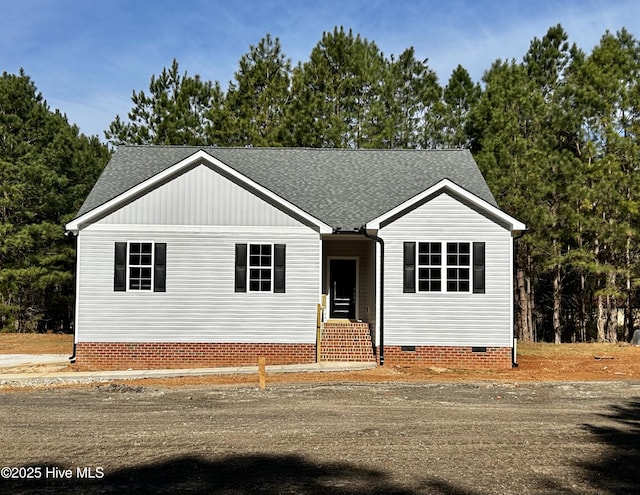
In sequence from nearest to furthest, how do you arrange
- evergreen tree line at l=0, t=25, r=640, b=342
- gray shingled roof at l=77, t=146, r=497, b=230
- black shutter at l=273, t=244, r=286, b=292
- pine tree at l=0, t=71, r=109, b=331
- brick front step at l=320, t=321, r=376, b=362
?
black shutter at l=273, t=244, r=286, b=292 → brick front step at l=320, t=321, r=376, b=362 → gray shingled roof at l=77, t=146, r=497, b=230 → evergreen tree line at l=0, t=25, r=640, b=342 → pine tree at l=0, t=71, r=109, b=331

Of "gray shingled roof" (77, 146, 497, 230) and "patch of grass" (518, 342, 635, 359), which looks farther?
"patch of grass" (518, 342, 635, 359)

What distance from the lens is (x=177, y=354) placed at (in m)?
16.8

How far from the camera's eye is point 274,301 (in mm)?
16906

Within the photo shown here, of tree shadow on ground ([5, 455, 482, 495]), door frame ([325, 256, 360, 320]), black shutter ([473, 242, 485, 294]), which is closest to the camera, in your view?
tree shadow on ground ([5, 455, 482, 495])

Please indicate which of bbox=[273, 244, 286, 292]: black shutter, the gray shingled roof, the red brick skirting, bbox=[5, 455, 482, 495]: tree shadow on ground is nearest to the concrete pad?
the red brick skirting

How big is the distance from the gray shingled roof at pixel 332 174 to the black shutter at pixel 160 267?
2386 millimetres

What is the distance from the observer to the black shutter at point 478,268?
16656 millimetres

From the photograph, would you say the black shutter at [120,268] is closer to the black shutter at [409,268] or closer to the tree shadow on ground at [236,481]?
the black shutter at [409,268]

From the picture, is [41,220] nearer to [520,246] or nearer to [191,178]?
[191,178]

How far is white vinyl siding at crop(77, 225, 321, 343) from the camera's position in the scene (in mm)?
16734

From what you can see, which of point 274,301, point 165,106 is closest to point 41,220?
point 165,106

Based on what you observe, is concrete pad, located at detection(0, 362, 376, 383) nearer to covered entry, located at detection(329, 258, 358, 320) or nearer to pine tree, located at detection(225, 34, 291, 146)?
covered entry, located at detection(329, 258, 358, 320)

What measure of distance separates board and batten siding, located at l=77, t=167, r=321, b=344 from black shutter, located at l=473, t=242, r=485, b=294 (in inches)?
165

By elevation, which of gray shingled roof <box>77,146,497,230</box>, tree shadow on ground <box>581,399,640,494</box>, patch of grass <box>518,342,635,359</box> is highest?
gray shingled roof <box>77,146,497,230</box>
